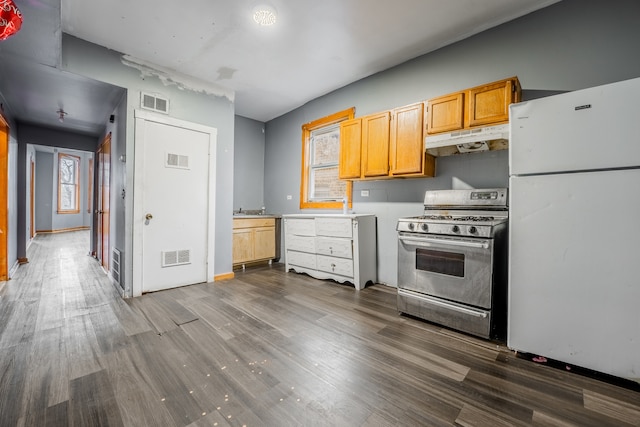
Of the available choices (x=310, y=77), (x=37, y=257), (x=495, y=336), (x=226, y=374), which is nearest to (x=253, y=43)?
(x=310, y=77)

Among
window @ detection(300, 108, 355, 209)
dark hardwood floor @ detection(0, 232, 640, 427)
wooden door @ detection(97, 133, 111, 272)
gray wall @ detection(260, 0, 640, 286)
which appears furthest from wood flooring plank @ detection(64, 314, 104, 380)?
window @ detection(300, 108, 355, 209)

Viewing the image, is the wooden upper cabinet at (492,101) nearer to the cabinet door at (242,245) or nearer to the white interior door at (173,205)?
the white interior door at (173,205)

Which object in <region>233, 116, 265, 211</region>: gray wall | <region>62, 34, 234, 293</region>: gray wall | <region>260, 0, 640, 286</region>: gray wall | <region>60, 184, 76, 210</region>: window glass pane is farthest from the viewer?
<region>60, 184, 76, 210</region>: window glass pane

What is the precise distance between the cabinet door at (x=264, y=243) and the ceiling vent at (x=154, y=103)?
90.0 inches

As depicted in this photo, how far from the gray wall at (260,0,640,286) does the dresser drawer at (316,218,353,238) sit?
20.5 inches

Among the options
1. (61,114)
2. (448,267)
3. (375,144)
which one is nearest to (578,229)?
(448,267)

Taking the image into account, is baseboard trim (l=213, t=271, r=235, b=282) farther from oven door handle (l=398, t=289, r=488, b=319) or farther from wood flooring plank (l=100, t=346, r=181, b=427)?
oven door handle (l=398, t=289, r=488, b=319)

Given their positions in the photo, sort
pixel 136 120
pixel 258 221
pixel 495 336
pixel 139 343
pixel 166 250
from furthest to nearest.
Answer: pixel 258 221 → pixel 166 250 → pixel 136 120 → pixel 495 336 → pixel 139 343

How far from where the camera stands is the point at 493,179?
267 cm

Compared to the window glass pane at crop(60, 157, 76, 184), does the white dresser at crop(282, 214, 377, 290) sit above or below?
below

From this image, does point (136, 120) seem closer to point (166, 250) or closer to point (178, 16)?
point (178, 16)

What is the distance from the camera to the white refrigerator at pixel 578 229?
5.25 feet

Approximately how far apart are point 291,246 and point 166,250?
1.78 m

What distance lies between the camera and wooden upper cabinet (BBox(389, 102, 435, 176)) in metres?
2.90
